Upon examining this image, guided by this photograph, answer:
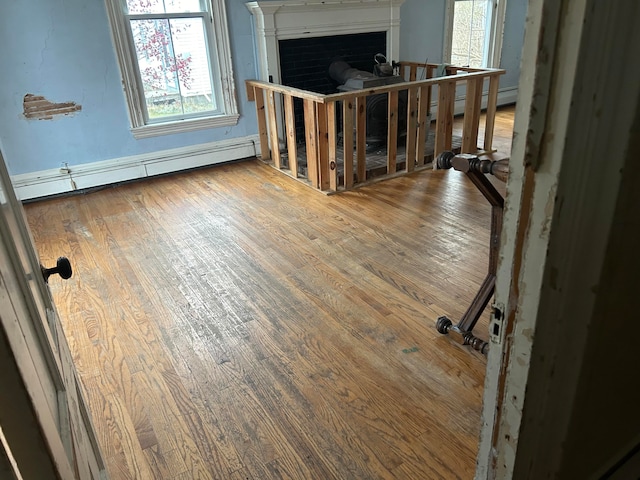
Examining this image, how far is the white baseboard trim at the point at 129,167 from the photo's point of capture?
421 centimetres

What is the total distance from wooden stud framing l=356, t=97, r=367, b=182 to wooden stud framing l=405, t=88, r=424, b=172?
0.45 m

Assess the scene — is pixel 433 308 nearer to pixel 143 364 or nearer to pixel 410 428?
pixel 410 428

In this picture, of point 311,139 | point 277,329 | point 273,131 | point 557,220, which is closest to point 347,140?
point 311,139

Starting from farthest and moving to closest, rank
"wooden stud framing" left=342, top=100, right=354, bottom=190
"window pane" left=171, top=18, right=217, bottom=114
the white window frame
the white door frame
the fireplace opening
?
the white window frame
the fireplace opening
"window pane" left=171, top=18, right=217, bottom=114
"wooden stud framing" left=342, top=100, right=354, bottom=190
the white door frame

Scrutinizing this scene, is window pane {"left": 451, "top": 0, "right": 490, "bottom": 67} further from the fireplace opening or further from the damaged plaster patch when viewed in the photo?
the damaged plaster patch

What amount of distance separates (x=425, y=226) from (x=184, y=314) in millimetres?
1774

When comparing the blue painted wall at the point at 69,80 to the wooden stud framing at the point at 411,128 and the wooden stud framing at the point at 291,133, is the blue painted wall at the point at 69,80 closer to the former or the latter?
the wooden stud framing at the point at 291,133

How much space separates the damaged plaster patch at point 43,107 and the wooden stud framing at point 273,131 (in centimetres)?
167

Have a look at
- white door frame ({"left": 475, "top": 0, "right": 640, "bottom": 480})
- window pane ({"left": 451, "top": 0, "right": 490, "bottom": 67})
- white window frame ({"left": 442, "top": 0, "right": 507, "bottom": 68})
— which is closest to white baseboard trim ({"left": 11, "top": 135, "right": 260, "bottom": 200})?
white window frame ({"left": 442, "top": 0, "right": 507, "bottom": 68})

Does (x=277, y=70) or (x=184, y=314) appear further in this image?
(x=277, y=70)

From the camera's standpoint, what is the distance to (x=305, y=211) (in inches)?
149

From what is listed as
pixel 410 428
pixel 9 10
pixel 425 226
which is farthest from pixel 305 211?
pixel 9 10

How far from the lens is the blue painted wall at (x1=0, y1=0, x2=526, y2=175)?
3785 mm

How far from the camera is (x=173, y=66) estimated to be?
4.51 m
